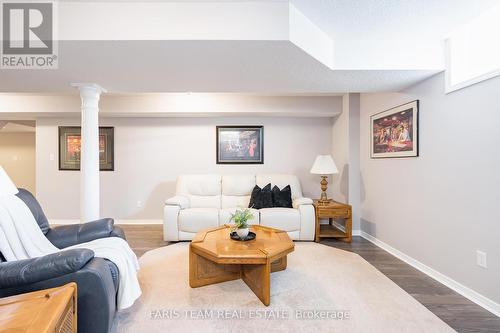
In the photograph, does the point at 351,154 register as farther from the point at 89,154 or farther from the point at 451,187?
the point at 89,154

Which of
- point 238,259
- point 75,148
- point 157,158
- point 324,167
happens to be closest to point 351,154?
point 324,167

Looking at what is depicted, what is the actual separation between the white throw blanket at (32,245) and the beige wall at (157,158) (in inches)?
97.4

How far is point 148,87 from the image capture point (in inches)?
114

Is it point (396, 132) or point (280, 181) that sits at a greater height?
point (396, 132)

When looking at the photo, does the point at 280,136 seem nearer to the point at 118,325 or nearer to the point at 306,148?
the point at 306,148

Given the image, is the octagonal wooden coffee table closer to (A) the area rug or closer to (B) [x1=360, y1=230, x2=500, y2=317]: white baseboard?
(A) the area rug

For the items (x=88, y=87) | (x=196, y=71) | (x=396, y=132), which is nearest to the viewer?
(x=196, y=71)

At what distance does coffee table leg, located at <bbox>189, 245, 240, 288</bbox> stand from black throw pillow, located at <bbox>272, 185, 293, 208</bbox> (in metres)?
1.59

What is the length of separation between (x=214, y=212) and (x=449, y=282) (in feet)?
9.07

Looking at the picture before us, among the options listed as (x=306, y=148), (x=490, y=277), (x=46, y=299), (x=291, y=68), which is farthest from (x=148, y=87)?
(x=490, y=277)

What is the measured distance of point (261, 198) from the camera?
12.6 feet

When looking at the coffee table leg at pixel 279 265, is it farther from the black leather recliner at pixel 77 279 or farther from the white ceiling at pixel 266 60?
the white ceiling at pixel 266 60

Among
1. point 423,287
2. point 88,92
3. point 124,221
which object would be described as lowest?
point 423,287

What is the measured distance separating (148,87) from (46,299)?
8.01 ft
